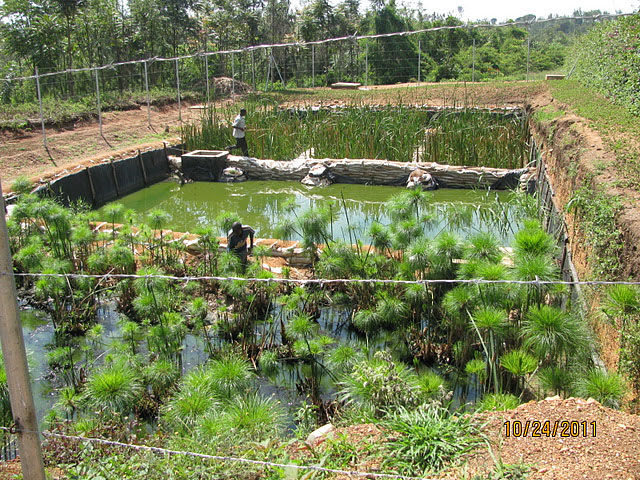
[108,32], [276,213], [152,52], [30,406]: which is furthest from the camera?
[152,52]

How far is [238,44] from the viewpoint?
80.2 ft

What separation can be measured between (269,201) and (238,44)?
16.3 m

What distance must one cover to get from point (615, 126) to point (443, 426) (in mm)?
5968

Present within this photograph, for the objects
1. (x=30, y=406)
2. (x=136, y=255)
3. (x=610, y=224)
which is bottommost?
(x=136, y=255)

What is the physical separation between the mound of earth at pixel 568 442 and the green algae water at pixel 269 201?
17.2ft

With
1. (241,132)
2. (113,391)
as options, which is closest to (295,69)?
(241,132)

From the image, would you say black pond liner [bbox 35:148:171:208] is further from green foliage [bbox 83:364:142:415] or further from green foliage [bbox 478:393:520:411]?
green foliage [bbox 478:393:520:411]

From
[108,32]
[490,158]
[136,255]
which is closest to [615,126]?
[490,158]

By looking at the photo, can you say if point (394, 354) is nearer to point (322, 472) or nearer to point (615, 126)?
point (322, 472)

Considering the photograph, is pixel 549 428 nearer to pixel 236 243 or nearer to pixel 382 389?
pixel 382 389

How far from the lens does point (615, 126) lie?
7195 millimetres

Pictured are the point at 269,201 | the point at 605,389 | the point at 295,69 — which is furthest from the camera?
the point at 295,69

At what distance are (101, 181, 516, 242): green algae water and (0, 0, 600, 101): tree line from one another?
26.6 ft

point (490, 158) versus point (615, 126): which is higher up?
point (615, 126)
